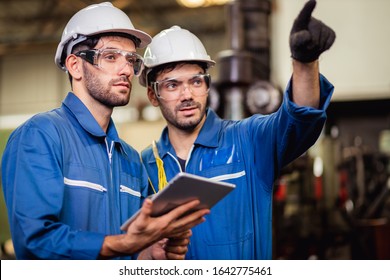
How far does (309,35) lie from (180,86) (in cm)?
63

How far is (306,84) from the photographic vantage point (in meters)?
1.41

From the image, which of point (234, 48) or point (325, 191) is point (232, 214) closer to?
point (234, 48)

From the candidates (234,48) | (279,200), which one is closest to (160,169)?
(234,48)

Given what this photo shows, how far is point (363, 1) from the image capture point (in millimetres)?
4309

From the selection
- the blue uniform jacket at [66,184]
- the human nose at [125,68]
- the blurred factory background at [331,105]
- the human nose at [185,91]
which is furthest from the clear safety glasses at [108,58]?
the blurred factory background at [331,105]

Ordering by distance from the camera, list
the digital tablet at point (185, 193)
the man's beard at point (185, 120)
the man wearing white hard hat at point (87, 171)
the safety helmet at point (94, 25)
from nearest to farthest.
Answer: the digital tablet at point (185, 193) < the man wearing white hard hat at point (87, 171) < the safety helmet at point (94, 25) < the man's beard at point (185, 120)

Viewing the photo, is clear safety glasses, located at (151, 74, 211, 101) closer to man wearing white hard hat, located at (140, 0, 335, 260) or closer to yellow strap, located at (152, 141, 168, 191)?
man wearing white hard hat, located at (140, 0, 335, 260)

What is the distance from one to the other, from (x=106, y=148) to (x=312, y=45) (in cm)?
64

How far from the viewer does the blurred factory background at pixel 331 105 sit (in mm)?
3651

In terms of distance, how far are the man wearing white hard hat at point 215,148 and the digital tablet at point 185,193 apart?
354 millimetres

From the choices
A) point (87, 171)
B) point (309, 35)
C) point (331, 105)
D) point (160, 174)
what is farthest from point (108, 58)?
point (331, 105)

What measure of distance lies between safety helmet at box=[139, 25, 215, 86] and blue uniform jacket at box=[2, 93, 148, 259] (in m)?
0.39

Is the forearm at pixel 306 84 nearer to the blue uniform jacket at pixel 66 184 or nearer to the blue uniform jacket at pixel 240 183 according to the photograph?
the blue uniform jacket at pixel 240 183

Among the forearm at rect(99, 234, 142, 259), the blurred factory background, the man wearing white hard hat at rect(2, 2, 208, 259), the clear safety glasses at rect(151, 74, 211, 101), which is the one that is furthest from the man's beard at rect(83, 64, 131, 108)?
the blurred factory background
